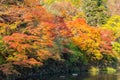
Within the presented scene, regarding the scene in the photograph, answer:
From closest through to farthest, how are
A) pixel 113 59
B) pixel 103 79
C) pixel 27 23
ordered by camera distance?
pixel 27 23, pixel 103 79, pixel 113 59

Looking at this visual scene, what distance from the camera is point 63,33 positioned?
45.6 metres

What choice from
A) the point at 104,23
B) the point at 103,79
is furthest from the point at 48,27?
the point at 104,23

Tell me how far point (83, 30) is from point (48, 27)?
43.8ft

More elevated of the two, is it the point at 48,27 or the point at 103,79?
the point at 48,27

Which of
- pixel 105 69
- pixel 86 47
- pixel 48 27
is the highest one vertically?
pixel 48 27

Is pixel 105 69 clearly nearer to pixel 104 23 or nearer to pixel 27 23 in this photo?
pixel 27 23

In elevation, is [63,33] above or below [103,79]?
above

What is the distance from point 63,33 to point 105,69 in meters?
11.6

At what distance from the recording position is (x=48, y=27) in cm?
4069

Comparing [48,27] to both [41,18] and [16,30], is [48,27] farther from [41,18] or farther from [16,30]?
[16,30]

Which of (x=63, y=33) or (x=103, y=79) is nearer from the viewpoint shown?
(x=103, y=79)

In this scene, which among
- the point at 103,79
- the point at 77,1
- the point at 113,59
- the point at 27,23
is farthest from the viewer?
the point at 77,1

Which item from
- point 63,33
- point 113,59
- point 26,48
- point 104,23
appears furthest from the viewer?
point 104,23

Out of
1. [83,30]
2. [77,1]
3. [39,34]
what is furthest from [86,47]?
[77,1]
